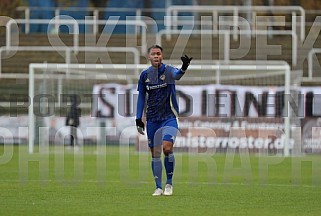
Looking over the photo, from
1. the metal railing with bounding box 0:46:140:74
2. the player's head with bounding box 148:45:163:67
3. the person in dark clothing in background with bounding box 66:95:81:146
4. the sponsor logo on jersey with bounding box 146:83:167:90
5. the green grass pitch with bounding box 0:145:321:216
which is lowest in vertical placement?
the green grass pitch with bounding box 0:145:321:216

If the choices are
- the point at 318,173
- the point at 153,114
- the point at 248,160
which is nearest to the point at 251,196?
the point at 153,114

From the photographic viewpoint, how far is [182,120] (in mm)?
31547

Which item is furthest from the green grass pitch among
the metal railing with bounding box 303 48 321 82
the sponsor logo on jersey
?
the metal railing with bounding box 303 48 321 82

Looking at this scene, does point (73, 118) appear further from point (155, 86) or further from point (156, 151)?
point (155, 86)

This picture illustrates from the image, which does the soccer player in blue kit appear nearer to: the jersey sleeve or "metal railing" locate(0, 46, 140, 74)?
the jersey sleeve

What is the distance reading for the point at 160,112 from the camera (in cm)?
1566

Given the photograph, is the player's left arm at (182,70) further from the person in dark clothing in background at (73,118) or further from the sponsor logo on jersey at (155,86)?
the person in dark clothing in background at (73,118)

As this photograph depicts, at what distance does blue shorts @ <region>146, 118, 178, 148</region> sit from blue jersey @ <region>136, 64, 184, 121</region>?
0.28 ft

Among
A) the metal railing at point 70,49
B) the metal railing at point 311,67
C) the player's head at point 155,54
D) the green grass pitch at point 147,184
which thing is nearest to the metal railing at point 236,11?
the metal railing at point 311,67

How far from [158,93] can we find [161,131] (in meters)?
0.63

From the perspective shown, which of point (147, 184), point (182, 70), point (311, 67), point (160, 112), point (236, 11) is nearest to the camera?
point (182, 70)

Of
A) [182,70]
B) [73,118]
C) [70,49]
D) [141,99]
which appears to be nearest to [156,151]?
[141,99]

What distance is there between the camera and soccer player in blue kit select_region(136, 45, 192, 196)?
1557cm

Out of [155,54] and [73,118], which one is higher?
[155,54]
